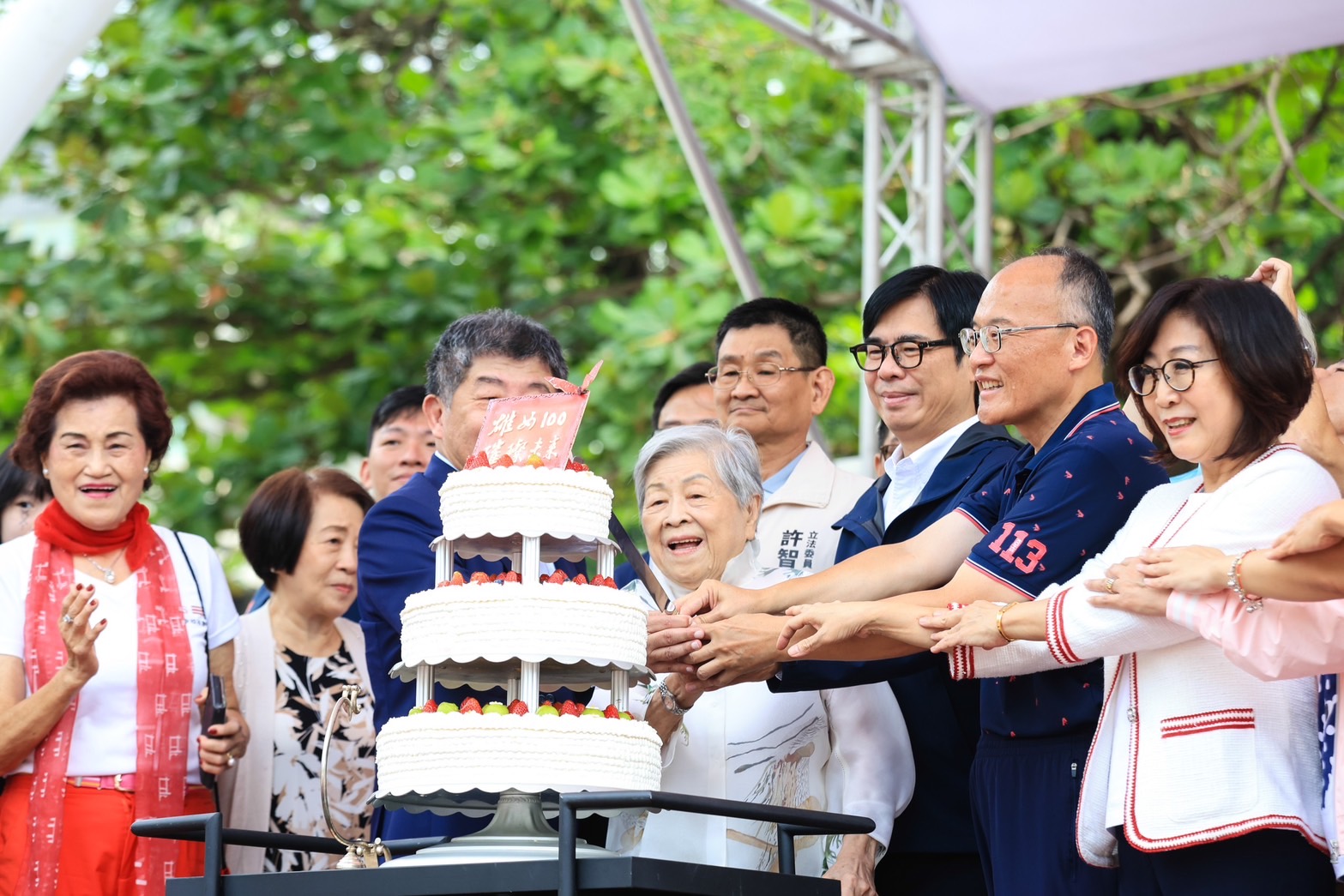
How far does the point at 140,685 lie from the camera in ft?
14.0

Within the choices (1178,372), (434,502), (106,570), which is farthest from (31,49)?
(1178,372)

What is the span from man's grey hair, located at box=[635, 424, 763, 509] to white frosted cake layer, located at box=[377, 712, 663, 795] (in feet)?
3.01

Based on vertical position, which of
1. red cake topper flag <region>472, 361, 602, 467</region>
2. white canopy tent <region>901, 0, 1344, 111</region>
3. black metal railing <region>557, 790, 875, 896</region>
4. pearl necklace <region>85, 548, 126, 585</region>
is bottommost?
black metal railing <region>557, 790, 875, 896</region>

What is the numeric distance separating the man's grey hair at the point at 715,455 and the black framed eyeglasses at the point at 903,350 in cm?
50

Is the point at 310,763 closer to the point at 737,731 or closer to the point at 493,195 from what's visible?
the point at 737,731

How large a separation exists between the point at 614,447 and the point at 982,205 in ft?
9.26

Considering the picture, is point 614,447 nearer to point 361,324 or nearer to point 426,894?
point 361,324

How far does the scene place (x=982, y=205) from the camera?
7355mm

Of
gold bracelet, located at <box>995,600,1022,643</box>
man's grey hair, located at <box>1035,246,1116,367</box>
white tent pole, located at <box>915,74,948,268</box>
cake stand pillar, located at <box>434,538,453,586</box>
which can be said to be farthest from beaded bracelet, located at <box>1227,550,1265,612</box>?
white tent pole, located at <box>915,74,948,268</box>

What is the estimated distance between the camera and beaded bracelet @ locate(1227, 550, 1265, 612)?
2789 mm

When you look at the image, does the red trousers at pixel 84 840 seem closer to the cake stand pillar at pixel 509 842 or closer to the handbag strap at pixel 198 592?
the handbag strap at pixel 198 592

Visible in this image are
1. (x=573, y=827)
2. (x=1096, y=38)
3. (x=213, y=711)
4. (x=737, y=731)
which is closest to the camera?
(x=573, y=827)

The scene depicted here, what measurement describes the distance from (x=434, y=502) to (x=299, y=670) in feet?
4.12

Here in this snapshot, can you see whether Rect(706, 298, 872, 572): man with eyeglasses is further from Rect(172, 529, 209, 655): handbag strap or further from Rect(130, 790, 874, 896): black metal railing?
Rect(172, 529, 209, 655): handbag strap
